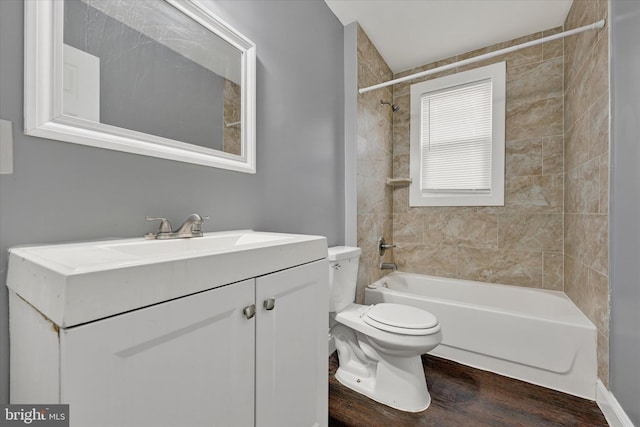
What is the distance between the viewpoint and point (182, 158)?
1067 mm

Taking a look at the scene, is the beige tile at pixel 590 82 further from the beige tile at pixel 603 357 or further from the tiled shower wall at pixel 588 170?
the beige tile at pixel 603 357

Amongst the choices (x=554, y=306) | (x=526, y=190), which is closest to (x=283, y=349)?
(x=554, y=306)

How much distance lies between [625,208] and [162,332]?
5.97 ft

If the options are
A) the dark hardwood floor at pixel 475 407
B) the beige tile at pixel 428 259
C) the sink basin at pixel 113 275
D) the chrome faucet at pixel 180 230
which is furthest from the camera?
the beige tile at pixel 428 259

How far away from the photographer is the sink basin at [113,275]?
17.5 inches

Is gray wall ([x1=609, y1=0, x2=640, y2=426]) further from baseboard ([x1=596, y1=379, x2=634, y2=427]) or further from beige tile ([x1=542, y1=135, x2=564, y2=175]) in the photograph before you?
beige tile ([x1=542, y1=135, x2=564, y2=175])

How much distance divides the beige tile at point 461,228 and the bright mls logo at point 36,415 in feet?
8.70

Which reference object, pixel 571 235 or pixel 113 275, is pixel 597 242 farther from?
pixel 113 275

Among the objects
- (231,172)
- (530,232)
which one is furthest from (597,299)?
(231,172)

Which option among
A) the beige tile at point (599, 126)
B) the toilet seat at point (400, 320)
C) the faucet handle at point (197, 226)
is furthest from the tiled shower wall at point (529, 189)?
the faucet handle at point (197, 226)

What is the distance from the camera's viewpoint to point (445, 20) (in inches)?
82.0

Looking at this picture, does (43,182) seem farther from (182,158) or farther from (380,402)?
(380,402)

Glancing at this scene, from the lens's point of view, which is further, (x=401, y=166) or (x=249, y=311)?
(x=401, y=166)

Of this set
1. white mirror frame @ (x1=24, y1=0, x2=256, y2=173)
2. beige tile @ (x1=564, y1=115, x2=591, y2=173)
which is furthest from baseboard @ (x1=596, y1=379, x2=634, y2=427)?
white mirror frame @ (x1=24, y1=0, x2=256, y2=173)
